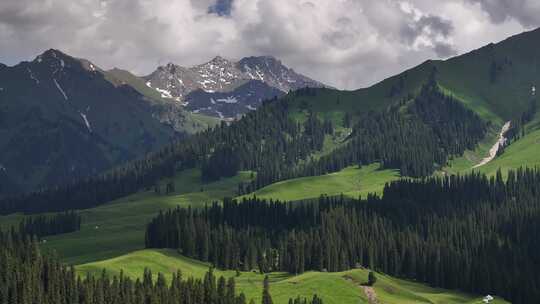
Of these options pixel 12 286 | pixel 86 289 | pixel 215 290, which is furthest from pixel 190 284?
pixel 12 286

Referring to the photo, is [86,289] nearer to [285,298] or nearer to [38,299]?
[38,299]

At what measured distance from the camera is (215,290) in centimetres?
17675

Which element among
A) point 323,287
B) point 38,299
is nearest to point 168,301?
point 38,299

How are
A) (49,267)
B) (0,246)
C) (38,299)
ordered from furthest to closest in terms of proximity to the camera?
(0,246)
(49,267)
(38,299)

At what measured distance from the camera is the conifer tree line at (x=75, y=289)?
16150cm

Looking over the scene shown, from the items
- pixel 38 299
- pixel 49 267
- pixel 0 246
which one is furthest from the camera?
pixel 0 246

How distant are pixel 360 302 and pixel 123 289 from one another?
61.8 meters

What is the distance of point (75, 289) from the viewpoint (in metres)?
168

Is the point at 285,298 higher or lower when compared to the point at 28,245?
lower

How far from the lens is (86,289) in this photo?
166m

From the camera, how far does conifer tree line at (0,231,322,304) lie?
162m

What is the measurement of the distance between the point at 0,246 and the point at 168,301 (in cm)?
4902

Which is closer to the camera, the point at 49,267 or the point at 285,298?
the point at 49,267

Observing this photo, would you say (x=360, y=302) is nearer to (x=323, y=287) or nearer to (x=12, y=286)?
(x=323, y=287)
